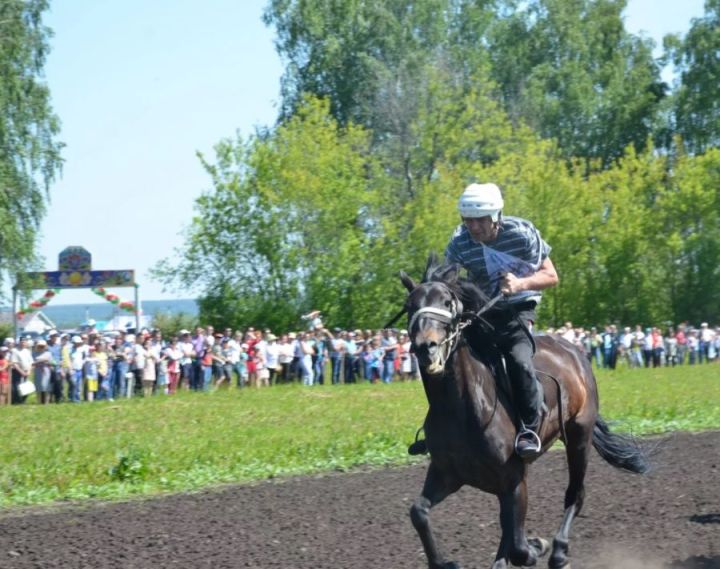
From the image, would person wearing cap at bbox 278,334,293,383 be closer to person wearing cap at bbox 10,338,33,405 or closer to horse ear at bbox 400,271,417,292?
person wearing cap at bbox 10,338,33,405

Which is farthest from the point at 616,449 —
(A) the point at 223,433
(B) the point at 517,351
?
(A) the point at 223,433

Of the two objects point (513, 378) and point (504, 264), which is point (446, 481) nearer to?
point (513, 378)

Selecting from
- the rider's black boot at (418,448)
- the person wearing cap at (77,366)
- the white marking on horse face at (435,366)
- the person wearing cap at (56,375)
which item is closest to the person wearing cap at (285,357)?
the person wearing cap at (77,366)

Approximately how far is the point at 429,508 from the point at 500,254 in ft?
5.95

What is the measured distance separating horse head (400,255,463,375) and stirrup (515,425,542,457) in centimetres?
82

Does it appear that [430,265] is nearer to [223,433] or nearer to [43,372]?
[223,433]

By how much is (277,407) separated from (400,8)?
130 ft

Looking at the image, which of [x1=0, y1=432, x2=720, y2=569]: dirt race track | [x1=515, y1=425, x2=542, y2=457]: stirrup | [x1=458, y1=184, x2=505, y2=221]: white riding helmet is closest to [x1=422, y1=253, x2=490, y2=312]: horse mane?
[x1=458, y1=184, x2=505, y2=221]: white riding helmet

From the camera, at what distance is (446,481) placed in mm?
→ 7328

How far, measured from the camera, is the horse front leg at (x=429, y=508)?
712cm

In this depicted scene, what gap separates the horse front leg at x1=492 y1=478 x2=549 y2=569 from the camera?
7137 mm

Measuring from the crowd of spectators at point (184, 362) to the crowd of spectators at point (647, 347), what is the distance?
395 centimetres

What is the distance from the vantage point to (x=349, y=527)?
380 inches

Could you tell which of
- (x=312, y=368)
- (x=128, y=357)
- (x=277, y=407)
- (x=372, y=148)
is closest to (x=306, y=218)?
(x=372, y=148)
